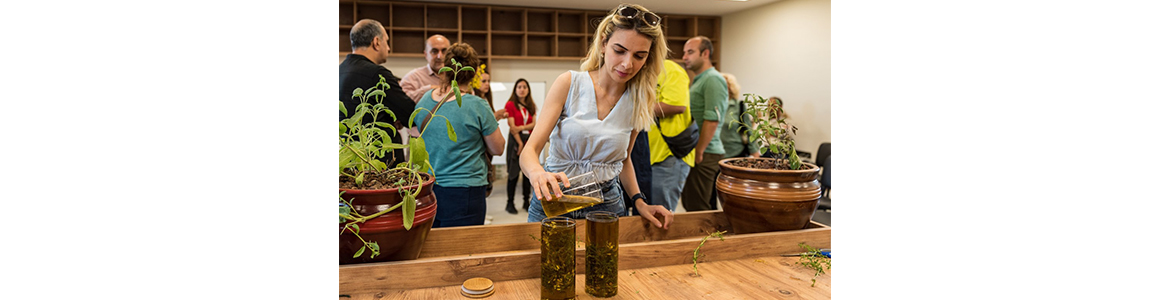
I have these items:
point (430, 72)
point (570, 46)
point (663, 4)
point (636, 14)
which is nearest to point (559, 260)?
point (636, 14)

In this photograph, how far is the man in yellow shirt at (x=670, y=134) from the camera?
294cm

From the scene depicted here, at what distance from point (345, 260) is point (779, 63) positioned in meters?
5.70

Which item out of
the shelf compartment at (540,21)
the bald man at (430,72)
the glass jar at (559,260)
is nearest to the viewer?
the glass jar at (559,260)

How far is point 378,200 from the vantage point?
3.66 feet

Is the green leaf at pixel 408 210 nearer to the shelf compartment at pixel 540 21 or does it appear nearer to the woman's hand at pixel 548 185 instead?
the woman's hand at pixel 548 185

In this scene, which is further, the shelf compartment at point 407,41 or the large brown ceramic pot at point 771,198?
the shelf compartment at point 407,41

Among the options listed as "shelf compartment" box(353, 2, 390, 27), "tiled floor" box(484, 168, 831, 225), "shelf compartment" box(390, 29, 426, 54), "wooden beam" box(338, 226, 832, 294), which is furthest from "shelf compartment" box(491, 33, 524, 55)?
"wooden beam" box(338, 226, 832, 294)

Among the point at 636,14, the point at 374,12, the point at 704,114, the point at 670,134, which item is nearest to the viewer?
the point at 636,14

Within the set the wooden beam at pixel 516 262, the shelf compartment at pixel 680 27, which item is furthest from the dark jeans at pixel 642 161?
the shelf compartment at pixel 680 27

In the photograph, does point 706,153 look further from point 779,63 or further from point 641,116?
point 779,63

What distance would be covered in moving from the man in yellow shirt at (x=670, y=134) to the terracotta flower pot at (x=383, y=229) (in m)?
1.85

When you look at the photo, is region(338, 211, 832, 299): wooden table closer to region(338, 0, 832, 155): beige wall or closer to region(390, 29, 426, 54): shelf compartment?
region(338, 0, 832, 155): beige wall

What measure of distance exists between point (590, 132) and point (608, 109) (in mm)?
80

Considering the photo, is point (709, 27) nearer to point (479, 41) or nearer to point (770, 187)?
point (479, 41)
